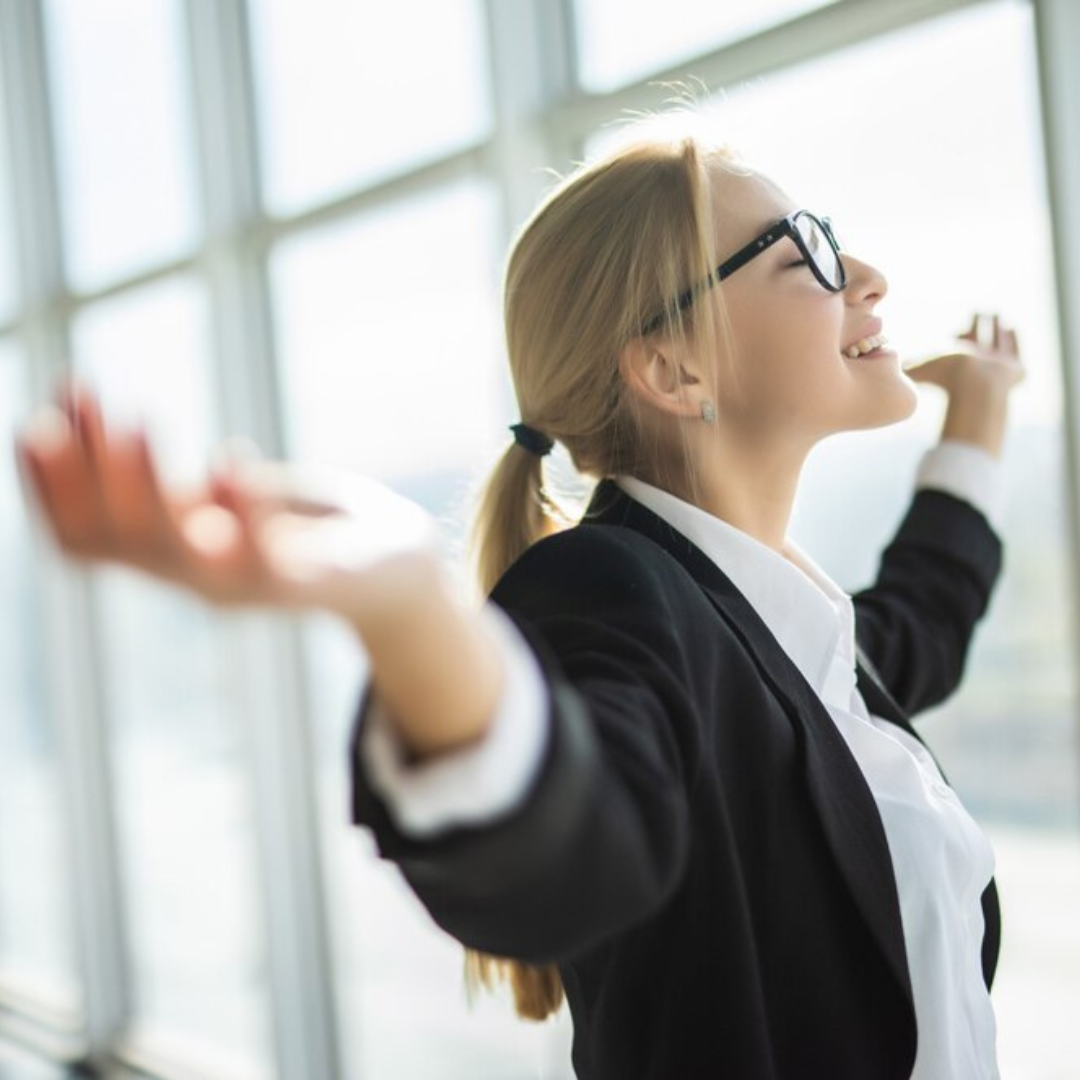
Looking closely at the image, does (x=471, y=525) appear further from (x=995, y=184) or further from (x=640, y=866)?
(x=995, y=184)

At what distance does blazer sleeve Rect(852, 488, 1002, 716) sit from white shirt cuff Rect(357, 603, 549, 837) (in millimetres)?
1008

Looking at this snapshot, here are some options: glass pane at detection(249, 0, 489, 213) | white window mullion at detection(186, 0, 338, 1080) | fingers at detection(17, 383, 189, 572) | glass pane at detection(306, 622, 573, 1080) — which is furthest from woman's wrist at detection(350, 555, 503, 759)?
white window mullion at detection(186, 0, 338, 1080)

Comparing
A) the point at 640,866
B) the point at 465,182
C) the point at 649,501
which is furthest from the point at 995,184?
the point at 640,866

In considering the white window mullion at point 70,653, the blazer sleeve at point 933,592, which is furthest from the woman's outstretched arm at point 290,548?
the white window mullion at point 70,653

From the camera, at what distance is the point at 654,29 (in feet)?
7.51

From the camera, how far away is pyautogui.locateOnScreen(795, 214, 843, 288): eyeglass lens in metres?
1.18

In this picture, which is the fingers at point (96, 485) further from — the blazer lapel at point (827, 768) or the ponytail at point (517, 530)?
the ponytail at point (517, 530)

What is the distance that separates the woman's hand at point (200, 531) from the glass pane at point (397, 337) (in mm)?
1976

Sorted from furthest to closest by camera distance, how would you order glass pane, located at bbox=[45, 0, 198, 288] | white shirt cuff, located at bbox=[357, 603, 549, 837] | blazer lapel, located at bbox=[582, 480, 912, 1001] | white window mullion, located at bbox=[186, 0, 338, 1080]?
glass pane, located at bbox=[45, 0, 198, 288] → white window mullion, located at bbox=[186, 0, 338, 1080] → blazer lapel, located at bbox=[582, 480, 912, 1001] → white shirt cuff, located at bbox=[357, 603, 549, 837]

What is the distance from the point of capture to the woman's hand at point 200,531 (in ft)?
1.61

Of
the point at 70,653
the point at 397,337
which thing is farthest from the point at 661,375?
Result: the point at 70,653

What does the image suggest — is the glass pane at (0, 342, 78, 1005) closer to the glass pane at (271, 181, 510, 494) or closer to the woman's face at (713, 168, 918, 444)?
the glass pane at (271, 181, 510, 494)

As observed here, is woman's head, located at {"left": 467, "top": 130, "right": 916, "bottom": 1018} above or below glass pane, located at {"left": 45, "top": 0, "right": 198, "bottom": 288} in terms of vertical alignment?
below

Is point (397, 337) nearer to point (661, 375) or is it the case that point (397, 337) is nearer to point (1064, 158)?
point (1064, 158)
